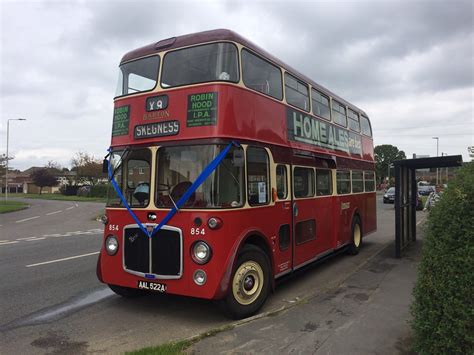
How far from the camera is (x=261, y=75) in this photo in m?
6.50

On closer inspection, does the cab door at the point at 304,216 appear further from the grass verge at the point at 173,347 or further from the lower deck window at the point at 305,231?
the grass verge at the point at 173,347

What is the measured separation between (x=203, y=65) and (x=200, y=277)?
283 cm

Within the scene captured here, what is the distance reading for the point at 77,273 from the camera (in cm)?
841

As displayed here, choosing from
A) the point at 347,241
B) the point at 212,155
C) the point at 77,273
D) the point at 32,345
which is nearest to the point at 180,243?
the point at 212,155

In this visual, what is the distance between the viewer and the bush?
3340 millimetres

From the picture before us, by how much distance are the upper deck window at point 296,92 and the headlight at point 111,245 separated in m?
3.68

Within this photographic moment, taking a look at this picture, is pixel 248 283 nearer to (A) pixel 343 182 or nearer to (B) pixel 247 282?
(B) pixel 247 282

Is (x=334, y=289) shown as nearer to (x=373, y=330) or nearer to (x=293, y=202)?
(x=293, y=202)

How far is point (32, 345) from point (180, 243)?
201 centimetres

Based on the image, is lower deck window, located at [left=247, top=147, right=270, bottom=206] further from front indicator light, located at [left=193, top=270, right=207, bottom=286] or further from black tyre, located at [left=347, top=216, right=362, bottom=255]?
black tyre, located at [left=347, top=216, right=362, bottom=255]

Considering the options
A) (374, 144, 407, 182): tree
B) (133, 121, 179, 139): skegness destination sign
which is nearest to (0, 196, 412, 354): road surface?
(133, 121, 179, 139): skegness destination sign

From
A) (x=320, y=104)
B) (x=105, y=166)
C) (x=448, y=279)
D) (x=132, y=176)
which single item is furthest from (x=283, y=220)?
(x=448, y=279)

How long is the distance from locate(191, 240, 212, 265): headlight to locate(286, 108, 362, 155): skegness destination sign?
9.13 feet

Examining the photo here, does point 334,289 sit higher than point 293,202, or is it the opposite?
point 293,202
